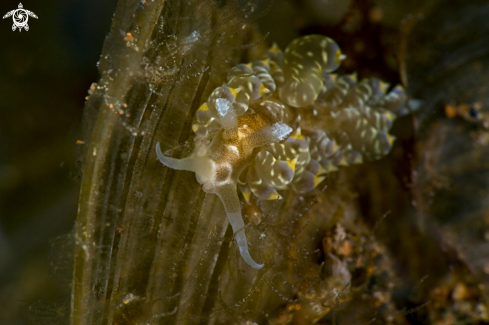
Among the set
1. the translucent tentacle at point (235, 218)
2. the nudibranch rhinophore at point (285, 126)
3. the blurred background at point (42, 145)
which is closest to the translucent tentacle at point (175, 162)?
the nudibranch rhinophore at point (285, 126)

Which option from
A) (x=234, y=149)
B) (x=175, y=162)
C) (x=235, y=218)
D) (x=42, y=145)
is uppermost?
(x=42, y=145)

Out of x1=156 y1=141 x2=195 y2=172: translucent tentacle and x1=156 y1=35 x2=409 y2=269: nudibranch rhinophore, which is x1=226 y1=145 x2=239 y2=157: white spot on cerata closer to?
x1=156 y1=35 x2=409 y2=269: nudibranch rhinophore

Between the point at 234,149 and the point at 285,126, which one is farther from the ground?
the point at 234,149

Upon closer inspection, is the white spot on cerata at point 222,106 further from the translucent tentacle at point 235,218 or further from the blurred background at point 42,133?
the blurred background at point 42,133

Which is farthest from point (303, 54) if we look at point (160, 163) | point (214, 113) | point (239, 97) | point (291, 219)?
point (160, 163)

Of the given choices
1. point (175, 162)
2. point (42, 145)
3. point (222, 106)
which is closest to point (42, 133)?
point (42, 145)

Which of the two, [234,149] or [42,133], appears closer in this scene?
[42,133]

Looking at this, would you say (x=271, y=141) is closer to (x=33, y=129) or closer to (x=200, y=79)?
(x=200, y=79)

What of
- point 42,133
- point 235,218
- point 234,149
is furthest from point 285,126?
point 42,133

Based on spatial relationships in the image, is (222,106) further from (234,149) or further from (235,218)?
(235,218)
